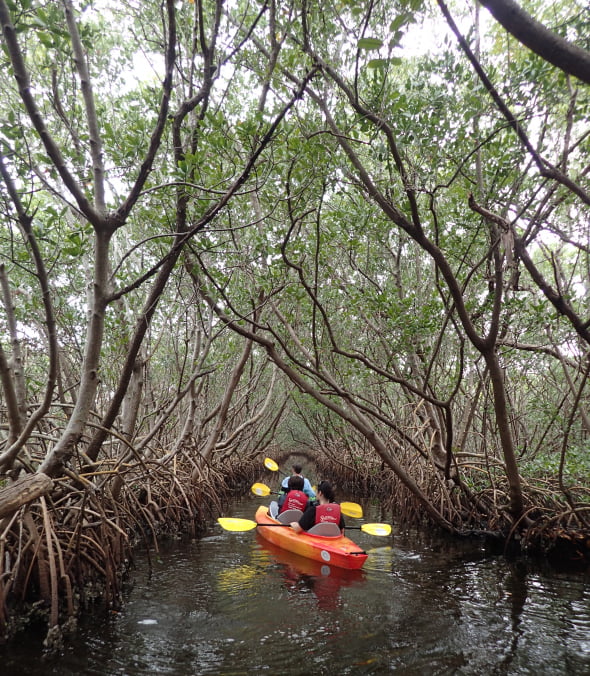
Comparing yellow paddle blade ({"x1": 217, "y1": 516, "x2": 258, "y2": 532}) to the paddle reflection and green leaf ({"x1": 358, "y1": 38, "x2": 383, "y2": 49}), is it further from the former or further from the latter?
green leaf ({"x1": 358, "y1": 38, "x2": 383, "y2": 49})

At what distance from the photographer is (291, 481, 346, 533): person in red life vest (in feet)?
18.7

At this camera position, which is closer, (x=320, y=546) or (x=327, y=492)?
(x=320, y=546)

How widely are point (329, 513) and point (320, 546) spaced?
408mm

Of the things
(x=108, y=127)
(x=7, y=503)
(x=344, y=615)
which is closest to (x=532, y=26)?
(x=7, y=503)

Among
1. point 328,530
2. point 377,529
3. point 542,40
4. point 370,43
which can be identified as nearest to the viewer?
point 542,40

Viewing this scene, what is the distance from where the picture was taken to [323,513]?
18.9 feet

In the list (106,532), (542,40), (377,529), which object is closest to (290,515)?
(377,529)

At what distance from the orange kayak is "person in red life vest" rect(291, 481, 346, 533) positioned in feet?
0.44

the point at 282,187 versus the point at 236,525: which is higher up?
the point at 282,187

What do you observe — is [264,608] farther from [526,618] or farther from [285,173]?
[285,173]

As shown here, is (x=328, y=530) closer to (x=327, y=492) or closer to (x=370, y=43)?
(x=327, y=492)

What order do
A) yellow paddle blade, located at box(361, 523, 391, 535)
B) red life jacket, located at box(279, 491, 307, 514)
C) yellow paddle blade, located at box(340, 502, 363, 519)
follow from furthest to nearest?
yellow paddle blade, located at box(340, 502, 363, 519)
red life jacket, located at box(279, 491, 307, 514)
yellow paddle blade, located at box(361, 523, 391, 535)

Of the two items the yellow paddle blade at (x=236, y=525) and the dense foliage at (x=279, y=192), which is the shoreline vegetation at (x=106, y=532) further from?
the yellow paddle blade at (x=236, y=525)

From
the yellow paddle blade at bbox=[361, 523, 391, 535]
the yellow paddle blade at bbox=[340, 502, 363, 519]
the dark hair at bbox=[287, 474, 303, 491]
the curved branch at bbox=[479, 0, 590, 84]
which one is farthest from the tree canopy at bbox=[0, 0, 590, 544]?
the dark hair at bbox=[287, 474, 303, 491]
